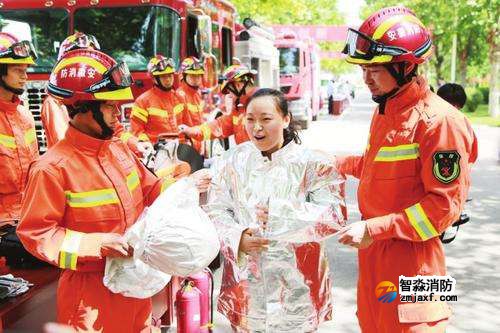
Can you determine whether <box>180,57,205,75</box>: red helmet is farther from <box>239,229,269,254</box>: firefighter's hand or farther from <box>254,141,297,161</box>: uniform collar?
<box>239,229,269,254</box>: firefighter's hand

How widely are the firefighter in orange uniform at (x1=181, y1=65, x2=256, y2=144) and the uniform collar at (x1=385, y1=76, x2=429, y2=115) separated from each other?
3.65 m

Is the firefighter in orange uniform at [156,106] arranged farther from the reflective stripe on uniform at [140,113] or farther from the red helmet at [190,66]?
the red helmet at [190,66]

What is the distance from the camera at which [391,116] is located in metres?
2.77

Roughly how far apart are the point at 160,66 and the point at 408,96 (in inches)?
187

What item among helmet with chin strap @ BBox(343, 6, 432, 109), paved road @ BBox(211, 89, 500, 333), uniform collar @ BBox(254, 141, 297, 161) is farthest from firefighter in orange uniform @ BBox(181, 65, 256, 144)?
helmet with chin strap @ BBox(343, 6, 432, 109)

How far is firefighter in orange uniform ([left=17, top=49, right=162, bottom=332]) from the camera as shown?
2.41 meters

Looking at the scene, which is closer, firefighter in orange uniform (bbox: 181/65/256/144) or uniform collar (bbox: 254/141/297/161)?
uniform collar (bbox: 254/141/297/161)

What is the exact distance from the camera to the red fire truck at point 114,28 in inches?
300

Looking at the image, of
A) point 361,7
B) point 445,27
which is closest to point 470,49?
point 445,27

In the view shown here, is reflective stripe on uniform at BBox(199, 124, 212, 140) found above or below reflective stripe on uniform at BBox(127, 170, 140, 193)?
below

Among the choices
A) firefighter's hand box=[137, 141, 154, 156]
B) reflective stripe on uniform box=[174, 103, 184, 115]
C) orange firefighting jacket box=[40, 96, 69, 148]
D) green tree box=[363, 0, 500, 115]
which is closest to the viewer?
orange firefighting jacket box=[40, 96, 69, 148]

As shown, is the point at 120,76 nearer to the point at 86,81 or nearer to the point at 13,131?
the point at 86,81

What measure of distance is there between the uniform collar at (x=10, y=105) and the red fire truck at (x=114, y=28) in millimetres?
3207

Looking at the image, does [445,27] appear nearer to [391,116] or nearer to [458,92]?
[458,92]
